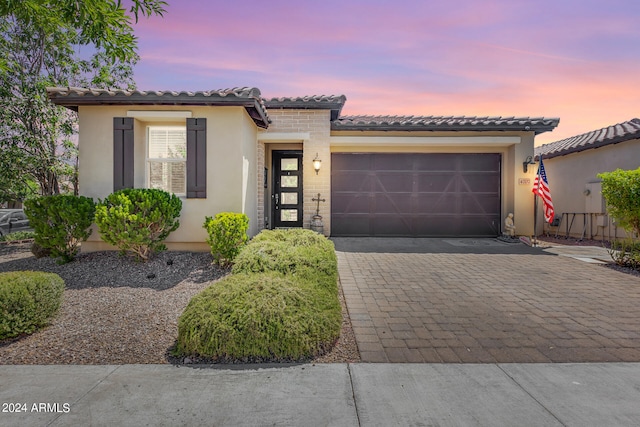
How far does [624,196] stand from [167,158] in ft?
31.9

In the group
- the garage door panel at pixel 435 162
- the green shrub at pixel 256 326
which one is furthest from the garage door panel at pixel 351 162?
the green shrub at pixel 256 326

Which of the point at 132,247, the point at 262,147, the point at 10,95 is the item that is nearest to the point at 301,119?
the point at 262,147

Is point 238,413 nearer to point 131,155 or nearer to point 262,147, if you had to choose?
point 131,155

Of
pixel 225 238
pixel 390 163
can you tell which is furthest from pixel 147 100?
pixel 390 163

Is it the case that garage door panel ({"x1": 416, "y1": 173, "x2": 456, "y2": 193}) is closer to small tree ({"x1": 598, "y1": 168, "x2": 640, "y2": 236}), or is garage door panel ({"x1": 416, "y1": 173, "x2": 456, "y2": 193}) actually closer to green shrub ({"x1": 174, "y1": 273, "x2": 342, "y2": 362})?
small tree ({"x1": 598, "y1": 168, "x2": 640, "y2": 236})

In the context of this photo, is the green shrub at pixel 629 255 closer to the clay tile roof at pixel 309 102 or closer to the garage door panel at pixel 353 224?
the garage door panel at pixel 353 224

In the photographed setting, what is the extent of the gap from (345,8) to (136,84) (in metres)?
7.07

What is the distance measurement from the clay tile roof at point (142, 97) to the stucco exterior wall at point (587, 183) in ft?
36.0

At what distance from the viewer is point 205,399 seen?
2.20 metres

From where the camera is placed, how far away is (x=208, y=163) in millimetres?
6727

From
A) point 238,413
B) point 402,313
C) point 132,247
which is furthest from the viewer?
point 132,247

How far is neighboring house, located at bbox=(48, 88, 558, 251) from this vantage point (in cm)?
678

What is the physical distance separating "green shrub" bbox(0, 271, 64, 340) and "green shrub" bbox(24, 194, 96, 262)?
2.56 metres

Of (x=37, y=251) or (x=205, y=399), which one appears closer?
(x=205, y=399)
